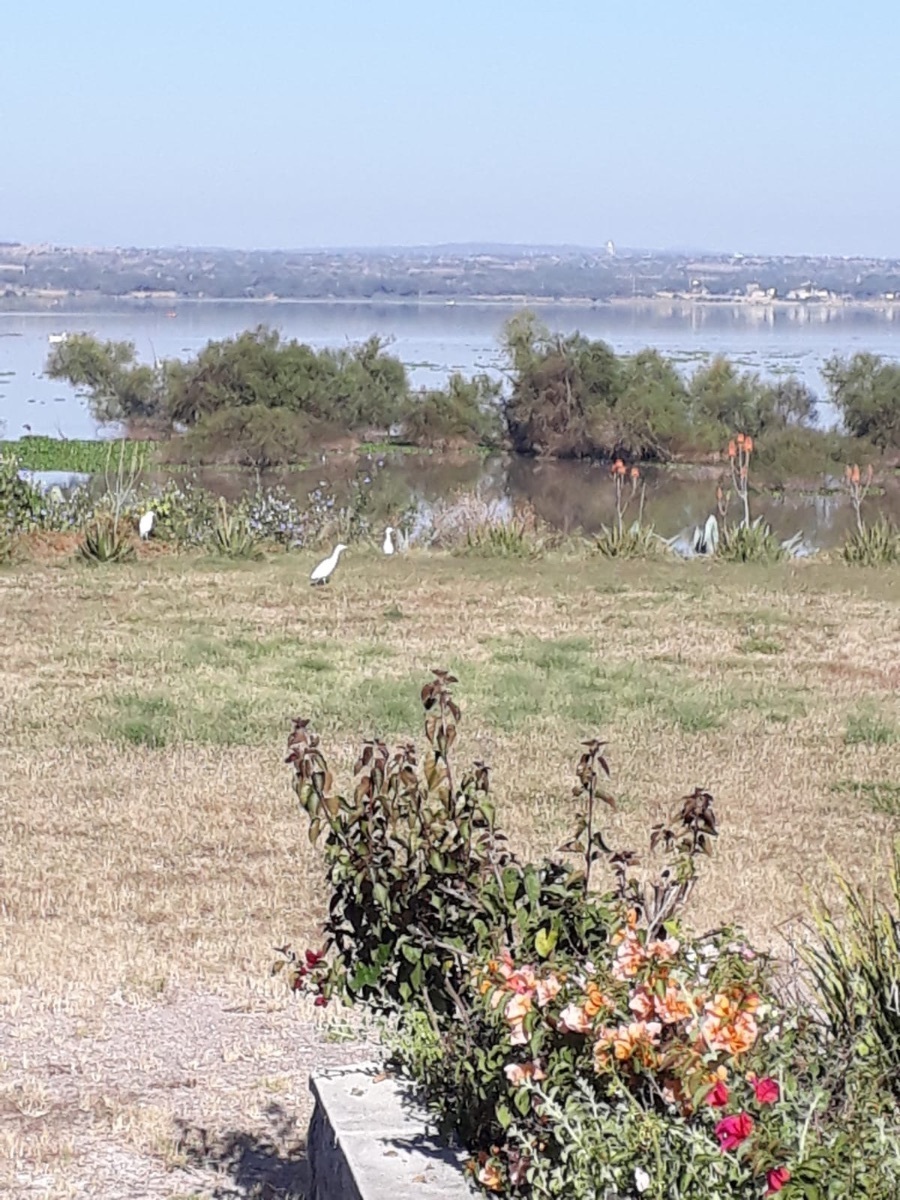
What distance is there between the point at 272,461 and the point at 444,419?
528 centimetres

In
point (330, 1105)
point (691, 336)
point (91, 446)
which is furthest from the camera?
point (691, 336)

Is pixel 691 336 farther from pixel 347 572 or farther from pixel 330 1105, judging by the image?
pixel 330 1105

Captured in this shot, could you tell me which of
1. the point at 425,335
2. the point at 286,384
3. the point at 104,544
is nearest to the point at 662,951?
the point at 104,544

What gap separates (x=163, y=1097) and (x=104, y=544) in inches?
456

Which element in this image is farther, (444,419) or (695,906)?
(444,419)

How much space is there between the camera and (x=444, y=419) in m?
43.6

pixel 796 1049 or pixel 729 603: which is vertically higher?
pixel 796 1049

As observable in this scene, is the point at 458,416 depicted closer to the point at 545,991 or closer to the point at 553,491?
the point at 553,491

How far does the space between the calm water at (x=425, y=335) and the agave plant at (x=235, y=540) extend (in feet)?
37.5

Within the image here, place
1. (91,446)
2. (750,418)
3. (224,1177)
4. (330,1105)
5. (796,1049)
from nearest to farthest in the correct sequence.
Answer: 1. (796,1049)
2. (330,1105)
3. (224,1177)
4. (91,446)
5. (750,418)

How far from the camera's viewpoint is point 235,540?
1619cm

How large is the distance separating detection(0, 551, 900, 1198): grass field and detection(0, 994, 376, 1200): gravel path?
0.03 feet

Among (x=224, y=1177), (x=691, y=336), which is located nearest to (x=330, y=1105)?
(x=224, y=1177)

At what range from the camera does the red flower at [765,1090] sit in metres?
2.49
